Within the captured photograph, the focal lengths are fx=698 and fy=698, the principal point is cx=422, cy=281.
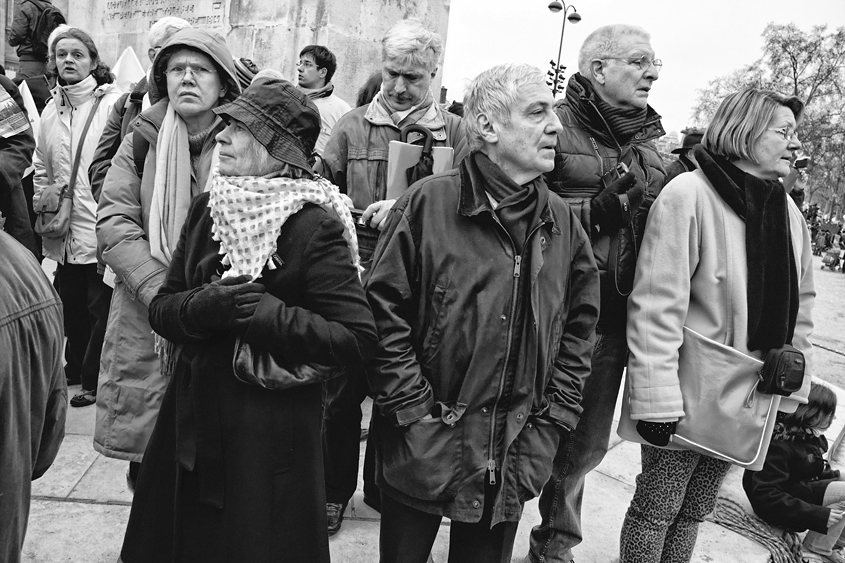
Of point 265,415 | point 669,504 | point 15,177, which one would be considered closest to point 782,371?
point 669,504

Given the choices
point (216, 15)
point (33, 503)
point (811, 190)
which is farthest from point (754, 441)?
point (811, 190)

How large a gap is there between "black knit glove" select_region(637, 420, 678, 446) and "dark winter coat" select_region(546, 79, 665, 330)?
458 millimetres

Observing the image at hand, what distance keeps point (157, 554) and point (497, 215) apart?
1.50m

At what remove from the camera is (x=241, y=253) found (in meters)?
2.00

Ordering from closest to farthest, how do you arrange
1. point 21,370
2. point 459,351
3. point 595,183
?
point 21,370 → point 459,351 → point 595,183

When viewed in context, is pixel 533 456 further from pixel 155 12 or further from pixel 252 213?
pixel 155 12

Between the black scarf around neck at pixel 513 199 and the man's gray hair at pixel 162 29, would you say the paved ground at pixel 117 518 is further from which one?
the man's gray hair at pixel 162 29

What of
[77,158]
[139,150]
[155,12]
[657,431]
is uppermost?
[155,12]

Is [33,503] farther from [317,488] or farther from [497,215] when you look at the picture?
[497,215]

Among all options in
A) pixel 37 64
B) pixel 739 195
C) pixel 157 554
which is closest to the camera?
pixel 157 554

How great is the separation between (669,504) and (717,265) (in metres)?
0.97

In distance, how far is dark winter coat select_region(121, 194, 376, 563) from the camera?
202cm

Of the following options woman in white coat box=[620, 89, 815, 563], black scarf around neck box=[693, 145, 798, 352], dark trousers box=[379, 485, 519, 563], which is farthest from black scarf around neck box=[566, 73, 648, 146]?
dark trousers box=[379, 485, 519, 563]

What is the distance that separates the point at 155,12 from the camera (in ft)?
22.0
